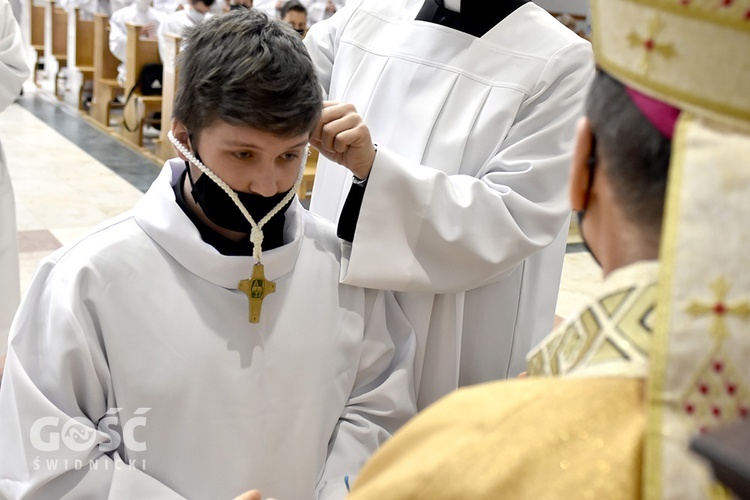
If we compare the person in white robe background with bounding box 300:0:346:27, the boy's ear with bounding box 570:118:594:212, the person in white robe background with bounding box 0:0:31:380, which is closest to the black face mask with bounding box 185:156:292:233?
the boy's ear with bounding box 570:118:594:212

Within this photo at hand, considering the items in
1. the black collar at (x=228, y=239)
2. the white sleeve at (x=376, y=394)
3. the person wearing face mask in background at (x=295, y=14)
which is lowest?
the person wearing face mask in background at (x=295, y=14)

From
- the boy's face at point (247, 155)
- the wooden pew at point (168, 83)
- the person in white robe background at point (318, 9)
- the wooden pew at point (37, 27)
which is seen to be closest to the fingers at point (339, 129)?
the boy's face at point (247, 155)

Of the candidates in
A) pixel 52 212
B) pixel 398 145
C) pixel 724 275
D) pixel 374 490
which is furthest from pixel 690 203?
pixel 52 212

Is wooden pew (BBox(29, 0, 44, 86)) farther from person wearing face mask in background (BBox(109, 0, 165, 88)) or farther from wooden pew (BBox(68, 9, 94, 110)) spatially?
person wearing face mask in background (BBox(109, 0, 165, 88))

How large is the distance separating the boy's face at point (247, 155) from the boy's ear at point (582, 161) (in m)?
0.90

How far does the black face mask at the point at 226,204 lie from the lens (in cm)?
177

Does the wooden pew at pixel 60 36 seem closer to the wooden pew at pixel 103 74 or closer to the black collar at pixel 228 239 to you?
the wooden pew at pixel 103 74

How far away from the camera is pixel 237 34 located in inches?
66.9

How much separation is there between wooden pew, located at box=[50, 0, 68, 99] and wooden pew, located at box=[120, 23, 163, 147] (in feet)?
8.85

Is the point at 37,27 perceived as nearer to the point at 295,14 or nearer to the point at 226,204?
the point at 295,14

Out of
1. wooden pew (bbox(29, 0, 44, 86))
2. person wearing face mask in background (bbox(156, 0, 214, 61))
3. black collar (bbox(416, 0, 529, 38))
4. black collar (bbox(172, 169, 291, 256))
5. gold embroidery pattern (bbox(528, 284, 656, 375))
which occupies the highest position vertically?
gold embroidery pattern (bbox(528, 284, 656, 375))

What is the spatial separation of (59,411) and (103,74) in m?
9.01

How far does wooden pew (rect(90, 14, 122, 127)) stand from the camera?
965 cm

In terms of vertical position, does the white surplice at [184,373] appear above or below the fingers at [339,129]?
below
